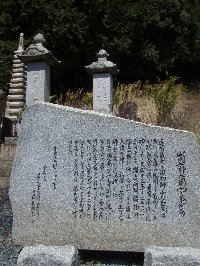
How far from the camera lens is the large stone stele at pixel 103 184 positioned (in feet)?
11.9

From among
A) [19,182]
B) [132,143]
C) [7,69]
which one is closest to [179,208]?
[132,143]

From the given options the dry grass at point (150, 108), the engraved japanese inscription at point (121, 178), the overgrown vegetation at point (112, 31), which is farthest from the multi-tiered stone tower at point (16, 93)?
the engraved japanese inscription at point (121, 178)

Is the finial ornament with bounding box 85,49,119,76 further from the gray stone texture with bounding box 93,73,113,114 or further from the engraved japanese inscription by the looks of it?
the engraved japanese inscription

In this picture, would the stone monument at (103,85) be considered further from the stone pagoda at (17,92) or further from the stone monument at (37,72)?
the stone pagoda at (17,92)

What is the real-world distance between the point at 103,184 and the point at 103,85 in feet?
21.0

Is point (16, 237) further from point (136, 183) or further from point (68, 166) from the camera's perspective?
point (136, 183)

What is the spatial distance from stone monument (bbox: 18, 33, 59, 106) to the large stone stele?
5.23 meters

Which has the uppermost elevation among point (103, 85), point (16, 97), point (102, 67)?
point (102, 67)

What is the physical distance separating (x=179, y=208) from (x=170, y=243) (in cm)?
32

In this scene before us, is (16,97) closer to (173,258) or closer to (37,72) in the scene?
(37,72)

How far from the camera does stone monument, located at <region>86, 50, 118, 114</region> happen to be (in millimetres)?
9766

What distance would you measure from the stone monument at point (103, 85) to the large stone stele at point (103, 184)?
19.1 ft

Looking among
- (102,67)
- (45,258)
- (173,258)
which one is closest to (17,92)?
(102,67)

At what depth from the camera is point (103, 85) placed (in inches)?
392
